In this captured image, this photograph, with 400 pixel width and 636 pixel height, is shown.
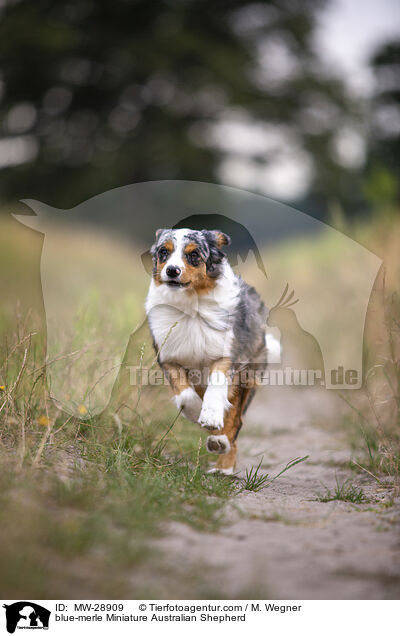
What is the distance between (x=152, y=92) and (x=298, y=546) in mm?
19252

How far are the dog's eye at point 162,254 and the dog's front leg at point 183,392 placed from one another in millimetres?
848

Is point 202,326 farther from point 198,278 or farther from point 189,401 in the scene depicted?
point 189,401

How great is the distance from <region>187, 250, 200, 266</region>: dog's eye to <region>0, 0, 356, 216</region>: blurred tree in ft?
47.5

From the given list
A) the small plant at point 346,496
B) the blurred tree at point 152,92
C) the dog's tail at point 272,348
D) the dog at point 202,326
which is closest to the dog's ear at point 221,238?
the dog at point 202,326

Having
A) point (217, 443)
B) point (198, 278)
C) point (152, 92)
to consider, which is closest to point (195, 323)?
point (198, 278)

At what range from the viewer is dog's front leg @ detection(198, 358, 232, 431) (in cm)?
408

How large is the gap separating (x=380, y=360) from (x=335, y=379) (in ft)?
4.33

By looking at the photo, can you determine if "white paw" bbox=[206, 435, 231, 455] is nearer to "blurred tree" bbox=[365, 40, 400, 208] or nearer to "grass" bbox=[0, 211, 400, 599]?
"grass" bbox=[0, 211, 400, 599]

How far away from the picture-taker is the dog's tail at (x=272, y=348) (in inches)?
207

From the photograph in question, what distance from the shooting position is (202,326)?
445 centimetres

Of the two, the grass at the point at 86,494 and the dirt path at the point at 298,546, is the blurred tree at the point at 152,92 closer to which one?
the grass at the point at 86,494

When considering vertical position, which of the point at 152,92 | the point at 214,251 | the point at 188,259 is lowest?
the point at 188,259

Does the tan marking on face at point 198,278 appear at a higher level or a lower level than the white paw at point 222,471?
higher

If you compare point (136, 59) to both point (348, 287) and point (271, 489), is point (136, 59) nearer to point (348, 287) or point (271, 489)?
point (348, 287)
